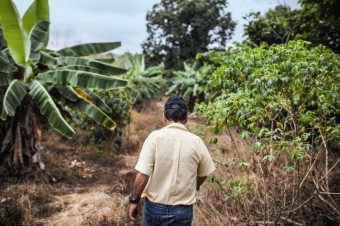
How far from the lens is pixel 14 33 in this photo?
19.4 ft

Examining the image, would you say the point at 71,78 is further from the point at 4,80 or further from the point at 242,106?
the point at 242,106

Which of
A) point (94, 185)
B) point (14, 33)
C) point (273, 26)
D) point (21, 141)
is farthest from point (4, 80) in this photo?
point (273, 26)

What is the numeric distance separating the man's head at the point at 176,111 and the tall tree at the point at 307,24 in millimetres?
4519

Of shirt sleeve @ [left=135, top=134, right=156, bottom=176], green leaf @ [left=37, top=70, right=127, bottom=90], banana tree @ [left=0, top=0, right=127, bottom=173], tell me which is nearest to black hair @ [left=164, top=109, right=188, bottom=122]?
shirt sleeve @ [left=135, top=134, right=156, bottom=176]

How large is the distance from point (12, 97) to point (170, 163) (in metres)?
4.35

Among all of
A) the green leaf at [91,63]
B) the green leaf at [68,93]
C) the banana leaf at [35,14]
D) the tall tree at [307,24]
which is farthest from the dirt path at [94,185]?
the tall tree at [307,24]

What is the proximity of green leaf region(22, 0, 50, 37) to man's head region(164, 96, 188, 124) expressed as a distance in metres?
5.72

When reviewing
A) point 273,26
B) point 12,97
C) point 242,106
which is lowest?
point 12,97

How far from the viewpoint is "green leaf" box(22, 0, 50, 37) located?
23.1 feet

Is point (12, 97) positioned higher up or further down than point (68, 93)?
further down

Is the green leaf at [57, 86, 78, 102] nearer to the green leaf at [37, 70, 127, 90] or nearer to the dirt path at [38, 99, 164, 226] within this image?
the green leaf at [37, 70, 127, 90]

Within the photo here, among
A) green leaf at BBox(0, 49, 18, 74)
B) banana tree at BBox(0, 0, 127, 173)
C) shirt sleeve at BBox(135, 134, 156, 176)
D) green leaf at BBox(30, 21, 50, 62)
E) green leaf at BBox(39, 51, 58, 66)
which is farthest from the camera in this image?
green leaf at BBox(39, 51, 58, 66)

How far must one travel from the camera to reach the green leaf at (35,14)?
277 inches

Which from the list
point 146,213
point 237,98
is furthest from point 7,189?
point 237,98
